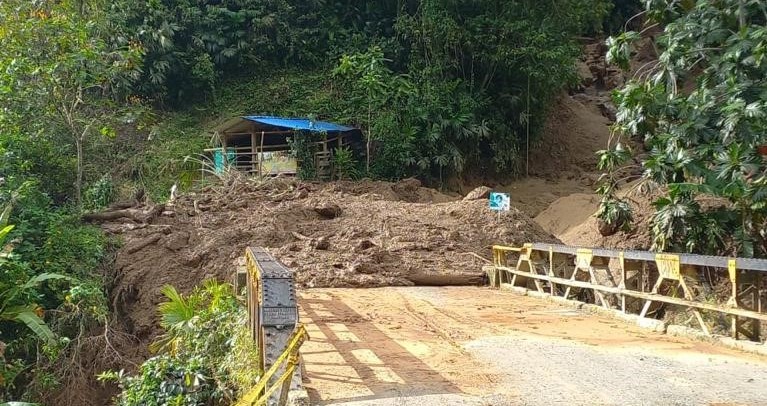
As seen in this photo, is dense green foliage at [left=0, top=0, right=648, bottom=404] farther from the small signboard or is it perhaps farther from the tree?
the small signboard

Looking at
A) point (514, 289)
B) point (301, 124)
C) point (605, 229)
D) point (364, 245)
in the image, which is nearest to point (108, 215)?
point (364, 245)

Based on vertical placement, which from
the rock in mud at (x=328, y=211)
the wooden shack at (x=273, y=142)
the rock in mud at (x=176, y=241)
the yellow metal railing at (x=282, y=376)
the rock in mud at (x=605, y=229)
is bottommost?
the yellow metal railing at (x=282, y=376)

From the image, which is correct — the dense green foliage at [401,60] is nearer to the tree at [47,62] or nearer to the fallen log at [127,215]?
the tree at [47,62]

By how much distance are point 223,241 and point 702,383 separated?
10475mm

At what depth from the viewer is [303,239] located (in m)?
14.6

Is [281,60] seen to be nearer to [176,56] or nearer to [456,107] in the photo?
[176,56]

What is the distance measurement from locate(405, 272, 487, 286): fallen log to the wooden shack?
9.58 meters

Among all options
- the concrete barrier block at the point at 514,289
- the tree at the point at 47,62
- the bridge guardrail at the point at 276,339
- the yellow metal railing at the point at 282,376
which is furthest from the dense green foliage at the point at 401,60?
the yellow metal railing at the point at 282,376

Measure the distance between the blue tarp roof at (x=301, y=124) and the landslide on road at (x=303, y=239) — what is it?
462 centimetres

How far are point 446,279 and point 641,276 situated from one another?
13.5 ft

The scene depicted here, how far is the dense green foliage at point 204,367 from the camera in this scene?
6.16 m

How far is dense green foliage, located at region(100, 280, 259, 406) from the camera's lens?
616cm

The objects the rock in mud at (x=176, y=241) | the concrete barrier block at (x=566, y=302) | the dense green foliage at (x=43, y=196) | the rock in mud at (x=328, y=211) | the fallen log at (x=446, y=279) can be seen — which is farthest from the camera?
the rock in mud at (x=328, y=211)

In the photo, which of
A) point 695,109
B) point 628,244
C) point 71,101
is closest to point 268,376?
point 695,109
